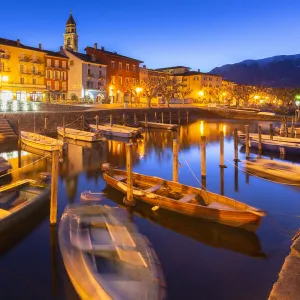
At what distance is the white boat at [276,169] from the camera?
2152 centimetres

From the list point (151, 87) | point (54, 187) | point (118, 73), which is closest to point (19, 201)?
point (54, 187)

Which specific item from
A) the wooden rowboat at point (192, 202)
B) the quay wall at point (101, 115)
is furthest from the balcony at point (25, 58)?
the wooden rowboat at point (192, 202)

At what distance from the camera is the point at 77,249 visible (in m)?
10.3

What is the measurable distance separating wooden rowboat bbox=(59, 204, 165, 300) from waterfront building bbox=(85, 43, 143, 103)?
74467mm

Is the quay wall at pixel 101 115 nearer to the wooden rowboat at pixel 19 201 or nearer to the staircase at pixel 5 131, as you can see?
the staircase at pixel 5 131

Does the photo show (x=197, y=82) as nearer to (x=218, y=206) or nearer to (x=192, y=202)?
(x=192, y=202)

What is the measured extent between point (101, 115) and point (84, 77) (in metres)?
23.4

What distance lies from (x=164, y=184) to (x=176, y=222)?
8.95 feet

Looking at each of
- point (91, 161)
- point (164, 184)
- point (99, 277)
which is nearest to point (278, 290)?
point (99, 277)

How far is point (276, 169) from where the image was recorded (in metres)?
22.9

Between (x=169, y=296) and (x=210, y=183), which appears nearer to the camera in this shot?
(x=169, y=296)

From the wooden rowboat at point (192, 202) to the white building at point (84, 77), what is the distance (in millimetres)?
61490

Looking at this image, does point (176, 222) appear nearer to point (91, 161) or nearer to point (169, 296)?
point (169, 296)

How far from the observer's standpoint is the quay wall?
45.3 m
